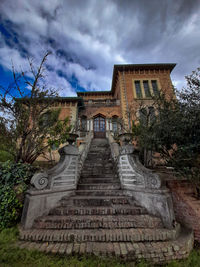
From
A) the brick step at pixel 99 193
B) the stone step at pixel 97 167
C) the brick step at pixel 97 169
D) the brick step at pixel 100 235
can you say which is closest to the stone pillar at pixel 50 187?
the brick step at pixel 99 193

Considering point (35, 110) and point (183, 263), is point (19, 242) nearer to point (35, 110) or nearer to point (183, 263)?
point (183, 263)

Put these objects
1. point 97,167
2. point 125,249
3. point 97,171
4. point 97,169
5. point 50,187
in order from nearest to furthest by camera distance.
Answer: point 125,249
point 50,187
point 97,171
point 97,169
point 97,167

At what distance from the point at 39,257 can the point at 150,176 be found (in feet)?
9.88

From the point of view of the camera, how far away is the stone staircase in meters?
2.08

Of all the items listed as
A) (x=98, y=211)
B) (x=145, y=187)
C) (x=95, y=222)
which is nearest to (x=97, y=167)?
(x=98, y=211)

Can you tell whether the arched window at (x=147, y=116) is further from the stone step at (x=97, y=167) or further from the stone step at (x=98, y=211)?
the stone step at (x=98, y=211)

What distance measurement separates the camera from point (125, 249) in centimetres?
206

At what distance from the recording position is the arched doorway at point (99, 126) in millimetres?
15072

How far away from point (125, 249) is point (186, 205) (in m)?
2.30

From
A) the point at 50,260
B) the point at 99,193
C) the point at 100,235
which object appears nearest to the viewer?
the point at 50,260

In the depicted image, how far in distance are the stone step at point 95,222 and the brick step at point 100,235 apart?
0.41 feet

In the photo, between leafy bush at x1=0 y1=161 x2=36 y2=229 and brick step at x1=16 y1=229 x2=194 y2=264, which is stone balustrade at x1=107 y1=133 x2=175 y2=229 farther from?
leafy bush at x1=0 y1=161 x2=36 y2=229

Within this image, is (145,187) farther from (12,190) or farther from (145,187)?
(12,190)

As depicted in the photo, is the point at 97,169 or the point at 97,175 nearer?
the point at 97,175
